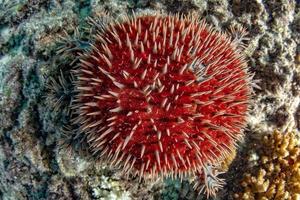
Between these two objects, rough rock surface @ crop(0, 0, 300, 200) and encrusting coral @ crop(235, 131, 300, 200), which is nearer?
rough rock surface @ crop(0, 0, 300, 200)

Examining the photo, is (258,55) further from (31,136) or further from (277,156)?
(31,136)

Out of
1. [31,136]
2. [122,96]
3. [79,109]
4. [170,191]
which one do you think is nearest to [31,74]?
[31,136]

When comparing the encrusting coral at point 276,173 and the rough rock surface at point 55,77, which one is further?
the encrusting coral at point 276,173

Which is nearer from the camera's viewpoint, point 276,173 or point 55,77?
point 55,77
